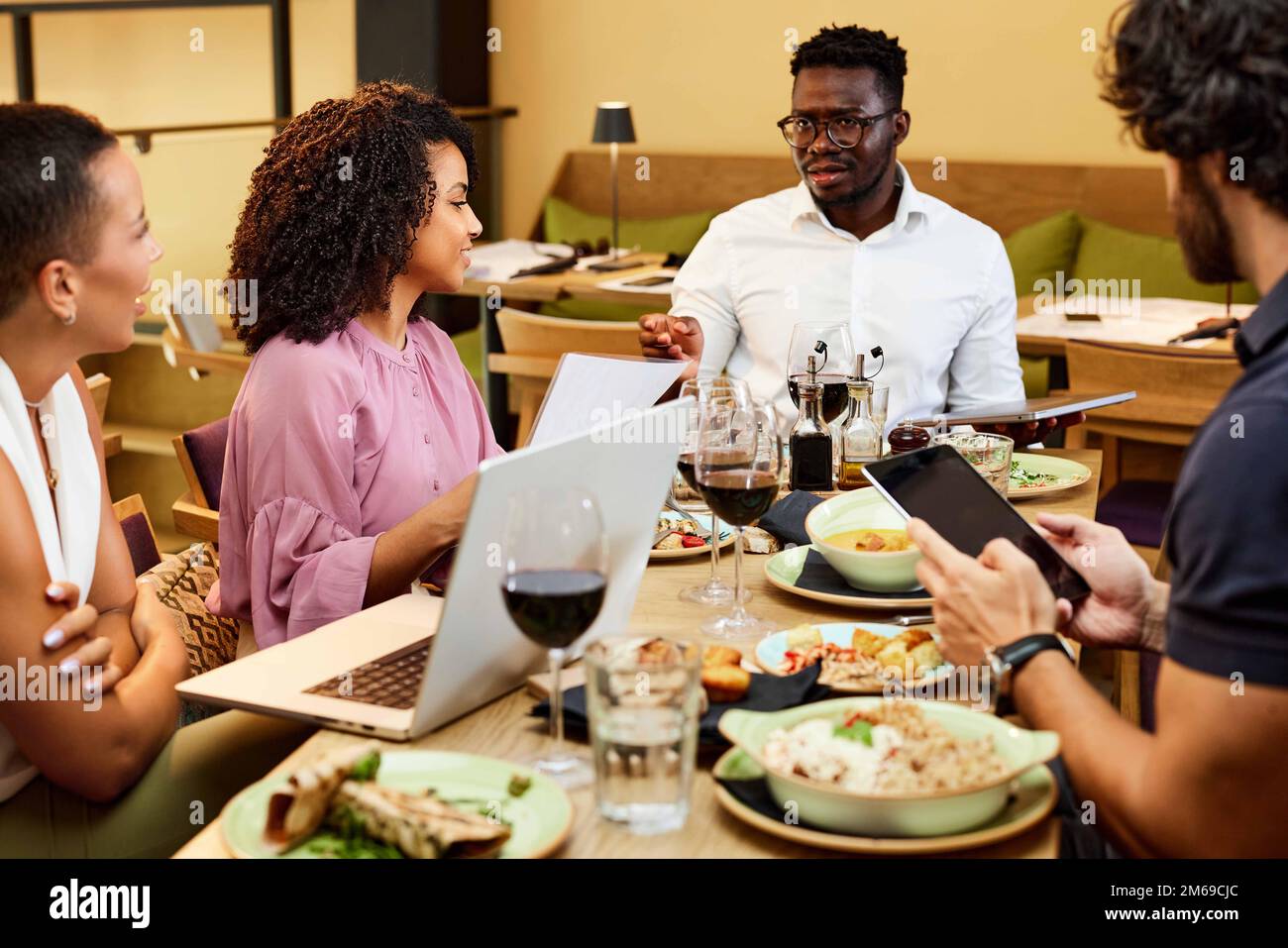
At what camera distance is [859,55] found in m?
2.89

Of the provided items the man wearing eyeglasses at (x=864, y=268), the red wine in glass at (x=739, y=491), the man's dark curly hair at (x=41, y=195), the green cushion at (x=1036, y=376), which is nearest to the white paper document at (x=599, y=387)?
the red wine in glass at (x=739, y=491)

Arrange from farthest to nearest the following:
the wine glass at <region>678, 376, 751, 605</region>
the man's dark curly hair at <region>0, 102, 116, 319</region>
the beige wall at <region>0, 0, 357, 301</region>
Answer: the beige wall at <region>0, 0, 357, 301</region> → the wine glass at <region>678, 376, 751, 605</region> → the man's dark curly hair at <region>0, 102, 116, 319</region>

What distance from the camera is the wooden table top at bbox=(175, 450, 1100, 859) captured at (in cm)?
107

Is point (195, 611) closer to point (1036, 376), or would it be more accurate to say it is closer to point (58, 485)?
point (58, 485)

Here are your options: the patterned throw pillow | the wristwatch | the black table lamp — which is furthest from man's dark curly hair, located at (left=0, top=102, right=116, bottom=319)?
the black table lamp

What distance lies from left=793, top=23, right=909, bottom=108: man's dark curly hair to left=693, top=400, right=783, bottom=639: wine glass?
59.7 inches

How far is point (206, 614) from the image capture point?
6.79 feet

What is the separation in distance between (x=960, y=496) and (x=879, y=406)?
0.69 metres

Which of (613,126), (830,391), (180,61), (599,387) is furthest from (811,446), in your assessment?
(180,61)

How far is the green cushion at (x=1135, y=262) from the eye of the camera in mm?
4961

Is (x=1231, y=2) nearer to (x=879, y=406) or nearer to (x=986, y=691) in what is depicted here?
(x=986, y=691)

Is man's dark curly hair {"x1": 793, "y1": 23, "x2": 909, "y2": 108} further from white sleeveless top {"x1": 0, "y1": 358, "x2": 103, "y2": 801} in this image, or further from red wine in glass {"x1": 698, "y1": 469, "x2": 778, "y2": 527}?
white sleeveless top {"x1": 0, "y1": 358, "x2": 103, "y2": 801}

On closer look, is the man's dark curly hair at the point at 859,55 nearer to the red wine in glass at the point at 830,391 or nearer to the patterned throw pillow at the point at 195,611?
the red wine in glass at the point at 830,391
